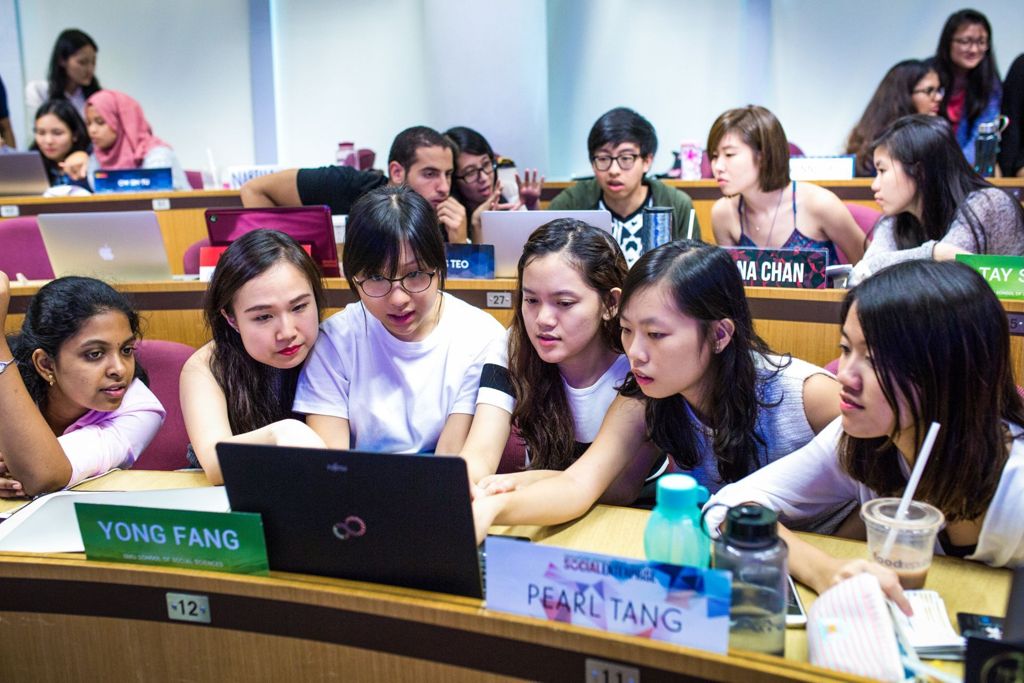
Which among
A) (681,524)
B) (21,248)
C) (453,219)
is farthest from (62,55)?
(681,524)

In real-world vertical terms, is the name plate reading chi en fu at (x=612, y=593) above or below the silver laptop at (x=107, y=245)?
below

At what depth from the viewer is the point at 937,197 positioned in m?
2.52

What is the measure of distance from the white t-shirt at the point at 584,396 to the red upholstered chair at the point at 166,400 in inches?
32.6

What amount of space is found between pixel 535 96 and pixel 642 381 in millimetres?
3301

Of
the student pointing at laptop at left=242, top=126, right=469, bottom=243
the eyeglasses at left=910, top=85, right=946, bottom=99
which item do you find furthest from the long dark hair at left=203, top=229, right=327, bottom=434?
the eyeglasses at left=910, top=85, right=946, bottom=99

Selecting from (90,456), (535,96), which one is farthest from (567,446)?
(535,96)

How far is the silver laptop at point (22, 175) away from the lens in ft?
14.5

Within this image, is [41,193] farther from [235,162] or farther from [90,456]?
[90,456]

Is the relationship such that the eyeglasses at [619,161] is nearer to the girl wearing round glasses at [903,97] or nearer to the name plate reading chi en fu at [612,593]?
the girl wearing round glasses at [903,97]

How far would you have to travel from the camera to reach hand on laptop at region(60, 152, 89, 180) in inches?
188

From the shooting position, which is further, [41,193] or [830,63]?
[830,63]

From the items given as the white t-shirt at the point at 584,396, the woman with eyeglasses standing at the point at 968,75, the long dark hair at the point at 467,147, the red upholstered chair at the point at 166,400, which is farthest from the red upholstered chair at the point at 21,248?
the woman with eyeglasses standing at the point at 968,75

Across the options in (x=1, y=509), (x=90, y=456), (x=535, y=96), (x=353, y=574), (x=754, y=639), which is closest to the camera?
(x=754, y=639)

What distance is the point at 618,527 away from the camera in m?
1.30
